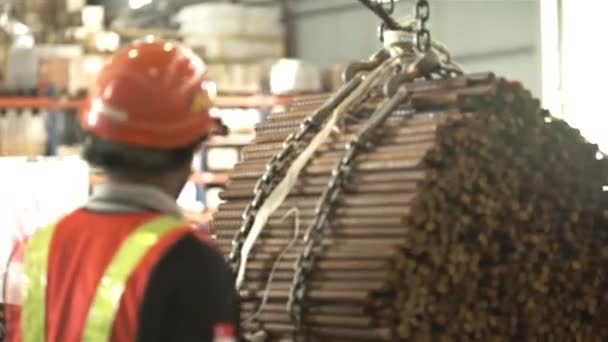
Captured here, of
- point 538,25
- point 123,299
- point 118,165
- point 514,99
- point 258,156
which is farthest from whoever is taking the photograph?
point 538,25

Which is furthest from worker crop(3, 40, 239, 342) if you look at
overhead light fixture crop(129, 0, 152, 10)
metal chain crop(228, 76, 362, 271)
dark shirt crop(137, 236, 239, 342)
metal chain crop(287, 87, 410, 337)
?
overhead light fixture crop(129, 0, 152, 10)

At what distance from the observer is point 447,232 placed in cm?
307

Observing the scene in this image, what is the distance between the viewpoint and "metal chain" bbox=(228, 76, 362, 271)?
11.1 feet

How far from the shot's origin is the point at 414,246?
2.97m

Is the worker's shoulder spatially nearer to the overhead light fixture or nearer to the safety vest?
the safety vest

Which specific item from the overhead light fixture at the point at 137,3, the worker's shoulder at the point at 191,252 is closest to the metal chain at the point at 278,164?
the worker's shoulder at the point at 191,252

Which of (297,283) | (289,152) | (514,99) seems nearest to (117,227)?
(297,283)

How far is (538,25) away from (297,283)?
6.86m

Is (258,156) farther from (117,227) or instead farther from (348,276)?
(117,227)

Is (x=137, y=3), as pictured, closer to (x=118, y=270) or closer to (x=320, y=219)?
(x=320, y=219)

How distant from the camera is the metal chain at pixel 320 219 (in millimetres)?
3092

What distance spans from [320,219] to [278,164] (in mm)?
343

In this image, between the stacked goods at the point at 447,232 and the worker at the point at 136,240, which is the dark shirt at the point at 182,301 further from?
the stacked goods at the point at 447,232

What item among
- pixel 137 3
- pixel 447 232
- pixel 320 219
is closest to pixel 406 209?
pixel 447 232
